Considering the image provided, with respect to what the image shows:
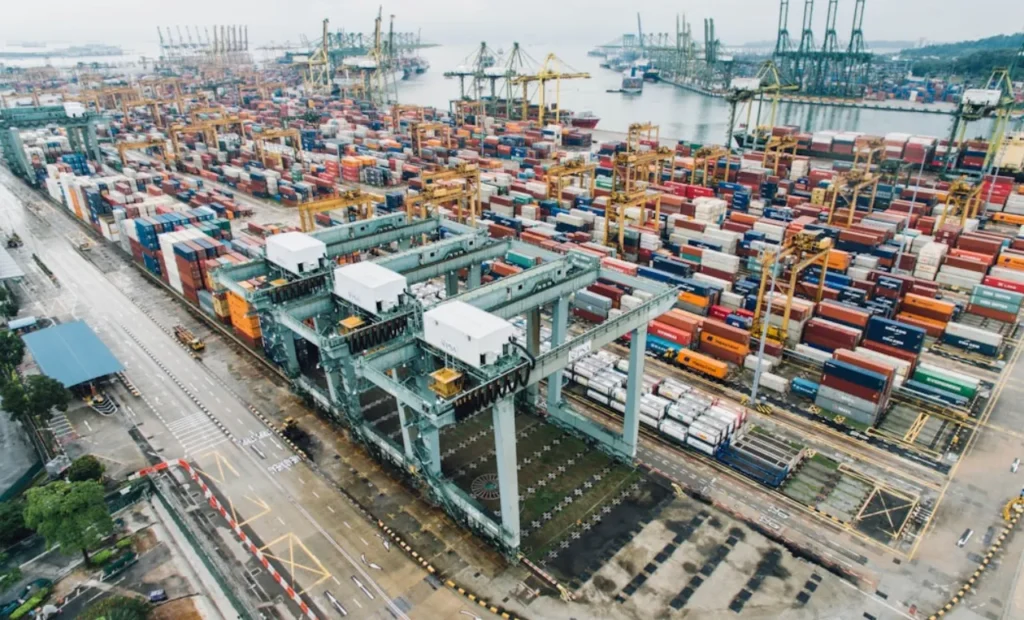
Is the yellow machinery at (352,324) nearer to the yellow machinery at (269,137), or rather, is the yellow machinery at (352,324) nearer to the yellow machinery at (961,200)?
the yellow machinery at (961,200)

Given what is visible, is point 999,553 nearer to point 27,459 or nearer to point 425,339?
point 425,339

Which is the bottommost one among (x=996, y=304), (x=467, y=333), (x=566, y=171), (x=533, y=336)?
(x=996, y=304)

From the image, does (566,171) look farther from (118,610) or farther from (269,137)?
(118,610)

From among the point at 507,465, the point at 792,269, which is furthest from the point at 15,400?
the point at 792,269

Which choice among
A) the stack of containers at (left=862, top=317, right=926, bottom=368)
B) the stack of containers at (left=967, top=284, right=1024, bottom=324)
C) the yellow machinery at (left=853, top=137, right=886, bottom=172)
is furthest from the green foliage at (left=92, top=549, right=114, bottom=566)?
the yellow machinery at (left=853, top=137, right=886, bottom=172)

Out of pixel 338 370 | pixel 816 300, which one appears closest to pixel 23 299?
pixel 338 370
